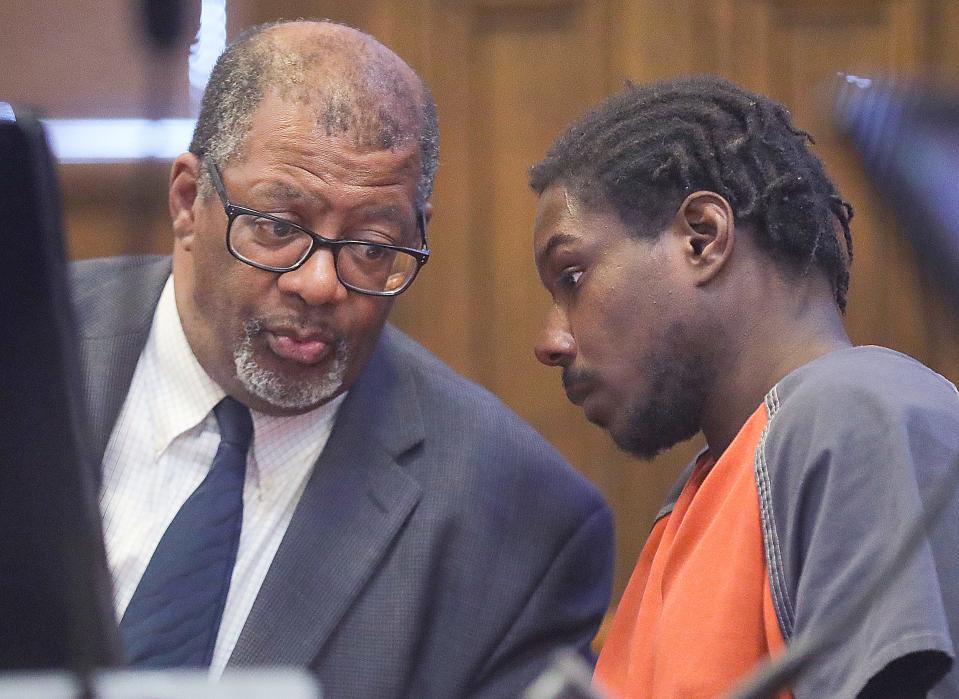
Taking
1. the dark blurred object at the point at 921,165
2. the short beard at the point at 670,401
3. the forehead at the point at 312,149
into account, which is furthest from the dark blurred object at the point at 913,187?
the forehead at the point at 312,149

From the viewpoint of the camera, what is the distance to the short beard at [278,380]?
4.77 feet

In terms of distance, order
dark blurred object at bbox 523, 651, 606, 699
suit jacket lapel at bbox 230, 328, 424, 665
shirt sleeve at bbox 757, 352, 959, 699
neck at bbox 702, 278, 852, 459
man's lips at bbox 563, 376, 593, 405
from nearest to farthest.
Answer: dark blurred object at bbox 523, 651, 606, 699 → shirt sleeve at bbox 757, 352, 959, 699 → neck at bbox 702, 278, 852, 459 → man's lips at bbox 563, 376, 593, 405 → suit jacket lapel at bbox 230, 328, 424, 665

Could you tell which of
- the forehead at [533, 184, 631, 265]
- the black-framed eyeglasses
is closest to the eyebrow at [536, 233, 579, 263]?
the forehead at [533, 184, 631, 265]

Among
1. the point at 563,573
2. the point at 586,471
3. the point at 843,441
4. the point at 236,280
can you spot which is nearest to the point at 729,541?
the point at 843,441

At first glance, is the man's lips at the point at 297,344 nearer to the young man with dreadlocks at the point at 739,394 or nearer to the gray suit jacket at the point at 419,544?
the gray suit jacket at the point at 419,544

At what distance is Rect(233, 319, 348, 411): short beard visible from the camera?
1453 mm

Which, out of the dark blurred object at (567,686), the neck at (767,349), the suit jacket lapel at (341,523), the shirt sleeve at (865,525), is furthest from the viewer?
the suit jacket lapel at (341,523)

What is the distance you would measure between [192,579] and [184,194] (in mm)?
484

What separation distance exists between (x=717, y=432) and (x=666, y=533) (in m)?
0.11

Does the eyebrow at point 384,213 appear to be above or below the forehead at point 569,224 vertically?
below

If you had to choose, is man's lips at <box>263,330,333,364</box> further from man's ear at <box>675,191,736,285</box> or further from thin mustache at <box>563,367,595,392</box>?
man's ear at <box>675,191,736,285</box>

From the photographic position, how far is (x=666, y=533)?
1229 millimetres

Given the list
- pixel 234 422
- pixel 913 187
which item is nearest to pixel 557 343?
pixel 234 422

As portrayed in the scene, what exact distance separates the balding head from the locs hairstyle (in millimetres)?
257
